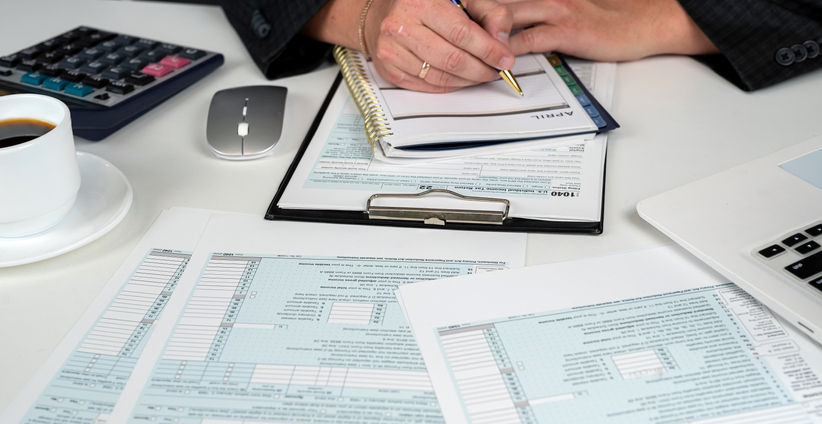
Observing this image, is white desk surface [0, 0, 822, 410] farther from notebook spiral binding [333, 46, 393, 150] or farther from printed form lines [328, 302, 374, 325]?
printed form lines [328, 302, 374, 325]

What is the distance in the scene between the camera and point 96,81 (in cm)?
92

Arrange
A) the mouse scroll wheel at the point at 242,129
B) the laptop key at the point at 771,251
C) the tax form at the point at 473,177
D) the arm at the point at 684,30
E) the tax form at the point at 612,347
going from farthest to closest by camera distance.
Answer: the arm at the point at 684,30 → the mouse scroll wheel at the point at 242,129 → the tax form at the point at 473,177 → the laptop key at the point at 771,251 → the tax form at the point at 612,347

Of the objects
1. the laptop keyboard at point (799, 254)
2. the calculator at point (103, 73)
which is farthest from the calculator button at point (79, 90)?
the laptop keyboard at point (799, 254)

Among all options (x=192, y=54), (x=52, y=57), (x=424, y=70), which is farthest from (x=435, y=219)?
(x=52, y=57)

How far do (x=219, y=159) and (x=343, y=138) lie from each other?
15cm

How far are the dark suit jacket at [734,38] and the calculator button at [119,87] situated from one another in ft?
0.63

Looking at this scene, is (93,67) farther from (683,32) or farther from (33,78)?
(683,32)

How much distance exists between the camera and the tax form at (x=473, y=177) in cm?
76

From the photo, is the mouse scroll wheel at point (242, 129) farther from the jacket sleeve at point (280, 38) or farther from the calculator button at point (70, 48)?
the calculator button at point (70, 48)

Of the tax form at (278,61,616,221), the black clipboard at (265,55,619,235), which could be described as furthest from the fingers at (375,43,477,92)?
the black clipboard at (265,55,619,235)

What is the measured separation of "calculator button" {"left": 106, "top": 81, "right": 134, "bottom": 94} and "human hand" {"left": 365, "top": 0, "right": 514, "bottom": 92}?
32 centimetres

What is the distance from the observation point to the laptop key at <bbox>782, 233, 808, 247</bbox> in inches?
25.8

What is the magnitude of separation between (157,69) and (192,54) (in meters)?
0.06

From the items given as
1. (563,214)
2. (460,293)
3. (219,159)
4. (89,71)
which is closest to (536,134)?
(563,214)
